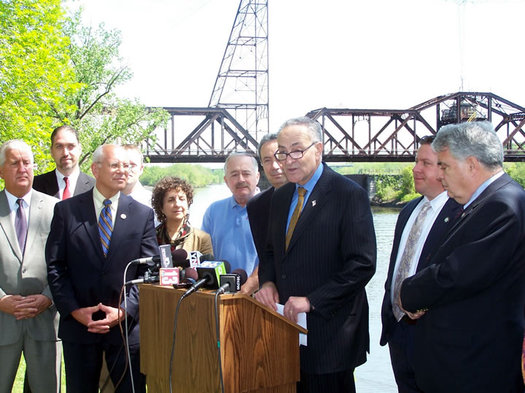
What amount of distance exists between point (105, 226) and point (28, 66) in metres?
10.1

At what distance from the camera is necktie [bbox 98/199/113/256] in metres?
3.69

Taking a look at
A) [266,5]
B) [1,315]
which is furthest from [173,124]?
[1,315]

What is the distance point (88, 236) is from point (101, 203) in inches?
10.3

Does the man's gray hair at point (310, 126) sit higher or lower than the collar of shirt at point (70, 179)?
higher

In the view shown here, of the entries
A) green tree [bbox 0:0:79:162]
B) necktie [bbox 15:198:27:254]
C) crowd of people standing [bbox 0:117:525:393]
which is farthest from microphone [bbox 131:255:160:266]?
green tree [bbox 0:0:79:162]

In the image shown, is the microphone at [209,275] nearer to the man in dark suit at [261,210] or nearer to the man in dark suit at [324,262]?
the man in dark suit at [324,262]

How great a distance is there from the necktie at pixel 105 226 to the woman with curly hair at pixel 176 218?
1.64 feet

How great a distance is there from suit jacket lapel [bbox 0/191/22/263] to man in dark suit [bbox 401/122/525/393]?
2.63 m

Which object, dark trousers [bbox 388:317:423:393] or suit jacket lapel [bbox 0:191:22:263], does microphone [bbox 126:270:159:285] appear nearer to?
suit jacket lapel [bbox 0:191:22:263]

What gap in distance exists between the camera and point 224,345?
2.57 metres

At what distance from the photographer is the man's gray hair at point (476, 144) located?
2750mm

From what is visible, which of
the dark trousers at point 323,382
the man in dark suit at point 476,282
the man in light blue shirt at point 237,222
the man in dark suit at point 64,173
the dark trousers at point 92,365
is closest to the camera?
the man in dark suit at point 476,282

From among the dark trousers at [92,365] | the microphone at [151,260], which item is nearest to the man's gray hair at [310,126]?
the microphone at [151,260]

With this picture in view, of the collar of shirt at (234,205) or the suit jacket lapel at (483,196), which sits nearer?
the suit jacket lapel at (483,196)
